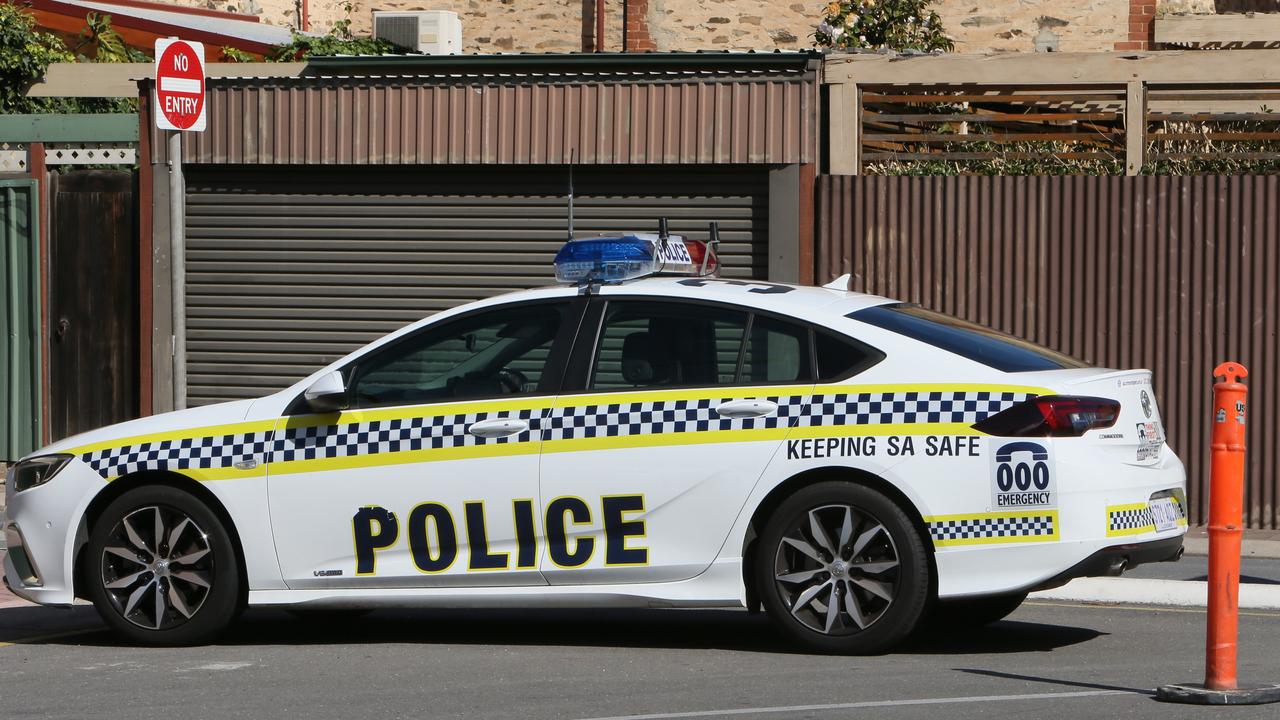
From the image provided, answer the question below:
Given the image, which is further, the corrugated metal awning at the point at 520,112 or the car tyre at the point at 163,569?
the corrugated metal awning at the point at 520,112

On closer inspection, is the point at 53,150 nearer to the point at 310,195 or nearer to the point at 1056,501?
the point at 310,195

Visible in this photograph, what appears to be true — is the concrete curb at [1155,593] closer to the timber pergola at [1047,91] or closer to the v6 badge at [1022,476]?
the v6 badge at [1022,476]

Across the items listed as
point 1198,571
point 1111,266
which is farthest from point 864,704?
point 1111,266

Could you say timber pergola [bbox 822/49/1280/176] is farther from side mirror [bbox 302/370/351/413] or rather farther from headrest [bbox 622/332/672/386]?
side mirror [bbox 302/370/351/413]

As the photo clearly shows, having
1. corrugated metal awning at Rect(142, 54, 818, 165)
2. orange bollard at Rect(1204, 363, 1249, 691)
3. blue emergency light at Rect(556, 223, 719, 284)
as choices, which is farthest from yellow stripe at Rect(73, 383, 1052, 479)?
corrugated metal awning at Rect(142, 54, 818, 165)

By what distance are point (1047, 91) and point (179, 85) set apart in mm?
6760

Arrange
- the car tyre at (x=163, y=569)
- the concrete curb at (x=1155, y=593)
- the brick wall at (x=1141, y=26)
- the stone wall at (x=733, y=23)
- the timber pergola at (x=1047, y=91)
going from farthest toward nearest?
the stone wall at (x=733, y=23), the brick wall at (x=1141, y=26), the timber pergola at (x=1047, y=91), the concrete curb at (x=1155, y=593), the car tyre at (x=163, y=569)

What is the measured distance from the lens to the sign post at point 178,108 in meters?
11.2

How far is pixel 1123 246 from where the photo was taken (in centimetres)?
1309

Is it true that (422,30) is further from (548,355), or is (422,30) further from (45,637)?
(548,355)

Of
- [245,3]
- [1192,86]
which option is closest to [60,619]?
[1192,86]

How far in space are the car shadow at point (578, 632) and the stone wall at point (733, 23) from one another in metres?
15.9

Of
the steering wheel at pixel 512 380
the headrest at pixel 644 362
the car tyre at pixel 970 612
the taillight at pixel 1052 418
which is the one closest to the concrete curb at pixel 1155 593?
the car tyre at pixel 970 612

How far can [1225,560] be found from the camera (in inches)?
235
